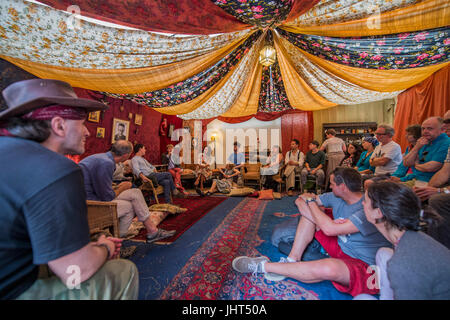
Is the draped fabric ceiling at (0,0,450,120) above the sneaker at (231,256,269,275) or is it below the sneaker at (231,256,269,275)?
above

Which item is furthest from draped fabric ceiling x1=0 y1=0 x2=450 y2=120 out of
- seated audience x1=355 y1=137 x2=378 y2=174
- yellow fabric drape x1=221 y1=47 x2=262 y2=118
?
seated audience x1=355 y1=137 x2=378 y2=174

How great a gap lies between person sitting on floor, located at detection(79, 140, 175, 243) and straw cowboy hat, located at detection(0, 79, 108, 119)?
122cm

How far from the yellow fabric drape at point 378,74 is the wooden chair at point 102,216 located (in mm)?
3972

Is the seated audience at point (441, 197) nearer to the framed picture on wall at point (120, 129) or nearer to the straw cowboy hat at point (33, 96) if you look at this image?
the straw cowboy hat at point (33, 96)

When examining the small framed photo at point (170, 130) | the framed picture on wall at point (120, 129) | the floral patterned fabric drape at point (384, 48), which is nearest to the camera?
the floral patterned fabric drape at point (384, 48)

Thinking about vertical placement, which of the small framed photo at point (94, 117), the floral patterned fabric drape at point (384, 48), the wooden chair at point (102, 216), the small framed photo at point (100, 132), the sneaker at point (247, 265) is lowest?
the sneaker at point (247, 265)

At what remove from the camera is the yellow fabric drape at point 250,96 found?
4277 mm

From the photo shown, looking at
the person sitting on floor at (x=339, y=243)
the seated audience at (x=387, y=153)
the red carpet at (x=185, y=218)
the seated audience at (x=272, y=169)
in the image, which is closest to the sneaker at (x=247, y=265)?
the person sitting on floor at (x=339, y=243)

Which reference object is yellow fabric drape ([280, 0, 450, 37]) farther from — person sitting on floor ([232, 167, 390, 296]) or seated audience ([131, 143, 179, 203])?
seated audience ([131, 143, 179, 203])

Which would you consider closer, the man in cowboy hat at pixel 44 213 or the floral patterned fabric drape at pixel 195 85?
the man in cowboy hat at pixel 44 213

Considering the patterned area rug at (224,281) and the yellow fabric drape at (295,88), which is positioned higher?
the yellow fabric drape at (295,88)

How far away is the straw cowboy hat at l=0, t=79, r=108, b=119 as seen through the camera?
2.64ft

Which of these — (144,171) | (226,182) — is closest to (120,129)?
(144,171)
